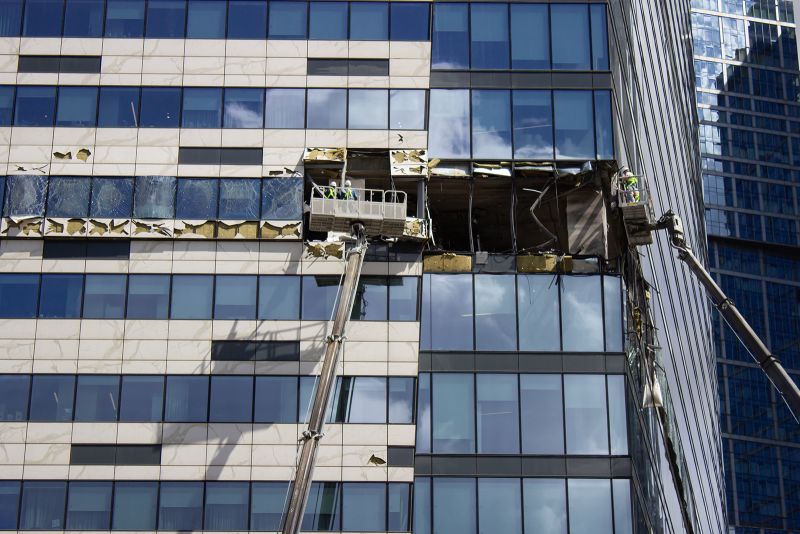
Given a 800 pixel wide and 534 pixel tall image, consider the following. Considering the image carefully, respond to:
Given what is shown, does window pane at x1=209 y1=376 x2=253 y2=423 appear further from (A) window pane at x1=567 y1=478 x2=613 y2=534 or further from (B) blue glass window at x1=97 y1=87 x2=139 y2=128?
(A) window pane at x1=567 y1=478 x2=613 y2=534

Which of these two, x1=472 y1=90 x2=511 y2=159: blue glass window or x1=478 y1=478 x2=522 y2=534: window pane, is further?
x1=472 y1=90 x2=511 y2=159: blue glass window

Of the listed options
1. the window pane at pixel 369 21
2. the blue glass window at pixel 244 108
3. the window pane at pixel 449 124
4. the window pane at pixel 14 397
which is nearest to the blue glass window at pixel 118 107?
the blue glass window at pixel 244 108

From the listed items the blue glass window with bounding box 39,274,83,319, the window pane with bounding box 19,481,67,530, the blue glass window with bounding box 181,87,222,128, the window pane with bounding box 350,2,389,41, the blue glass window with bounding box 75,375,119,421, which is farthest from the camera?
the window pane with bounding box 350,2,389,41

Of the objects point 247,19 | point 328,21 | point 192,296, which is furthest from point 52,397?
point 328,21

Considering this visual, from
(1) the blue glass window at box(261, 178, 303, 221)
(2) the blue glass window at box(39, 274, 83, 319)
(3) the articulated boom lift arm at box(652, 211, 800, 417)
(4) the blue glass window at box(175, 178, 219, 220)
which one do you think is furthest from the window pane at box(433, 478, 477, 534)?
(2) the blue glass window at box(39, 274, 83, 319)

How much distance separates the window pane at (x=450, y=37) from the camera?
5394cm

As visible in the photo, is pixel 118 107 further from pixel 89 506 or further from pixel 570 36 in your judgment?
pixel 570 36

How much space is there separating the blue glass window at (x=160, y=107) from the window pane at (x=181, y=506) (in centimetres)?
1494

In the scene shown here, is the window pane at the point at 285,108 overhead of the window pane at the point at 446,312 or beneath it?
overhead

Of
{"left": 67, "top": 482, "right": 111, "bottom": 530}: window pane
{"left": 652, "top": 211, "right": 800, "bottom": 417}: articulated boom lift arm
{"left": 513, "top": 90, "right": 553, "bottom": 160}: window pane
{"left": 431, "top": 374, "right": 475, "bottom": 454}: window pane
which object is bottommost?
{"left": 67, "top": 482, "right": 111, "bottom": 530}: window pane

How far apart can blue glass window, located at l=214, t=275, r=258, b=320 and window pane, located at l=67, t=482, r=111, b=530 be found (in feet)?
26.2

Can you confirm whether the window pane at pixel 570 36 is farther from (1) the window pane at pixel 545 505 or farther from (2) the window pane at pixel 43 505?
(2) the window pane at pixel 43 505

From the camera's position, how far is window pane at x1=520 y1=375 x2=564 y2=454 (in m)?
49.2

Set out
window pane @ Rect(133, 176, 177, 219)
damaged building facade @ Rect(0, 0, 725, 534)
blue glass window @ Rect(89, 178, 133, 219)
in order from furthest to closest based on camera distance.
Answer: blue glass window @ Rect(89, 178, 133, 219)
window pane @ Rect(133, 176, 177, 219)
damaged building facade @ Rect(0, 0, 725, 534)
